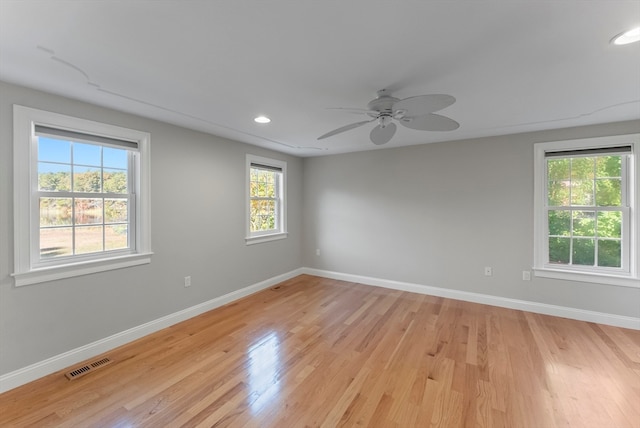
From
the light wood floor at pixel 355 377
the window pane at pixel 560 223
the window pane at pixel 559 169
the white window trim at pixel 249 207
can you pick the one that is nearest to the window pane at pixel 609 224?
the window pane at pixel 560 223

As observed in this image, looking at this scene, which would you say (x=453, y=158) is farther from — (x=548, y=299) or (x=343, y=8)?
(x=343, y=8)

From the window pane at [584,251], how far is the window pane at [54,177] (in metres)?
5.52

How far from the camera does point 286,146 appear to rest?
4.36 meters

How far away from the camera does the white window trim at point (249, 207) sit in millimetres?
4164

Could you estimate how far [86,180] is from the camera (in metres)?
2.56

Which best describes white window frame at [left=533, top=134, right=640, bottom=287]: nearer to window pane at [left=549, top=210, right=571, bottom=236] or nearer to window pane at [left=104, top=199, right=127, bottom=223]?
window pane at [left=549, top=210, right=571, bottom=236]

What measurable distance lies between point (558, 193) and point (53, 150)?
5.44 metres

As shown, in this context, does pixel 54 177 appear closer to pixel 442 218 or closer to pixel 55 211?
pixel 55 211

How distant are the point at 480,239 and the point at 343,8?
3.58 meters

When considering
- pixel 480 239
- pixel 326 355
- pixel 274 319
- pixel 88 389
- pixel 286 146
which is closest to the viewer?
pixel 88 389

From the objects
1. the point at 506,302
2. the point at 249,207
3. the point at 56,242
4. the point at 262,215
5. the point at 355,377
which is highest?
the point at 249,207

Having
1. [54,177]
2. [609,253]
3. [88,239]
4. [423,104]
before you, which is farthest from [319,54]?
[609,253]

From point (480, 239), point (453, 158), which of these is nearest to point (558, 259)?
point (480, 239)

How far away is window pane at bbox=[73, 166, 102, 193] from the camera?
2484mm
